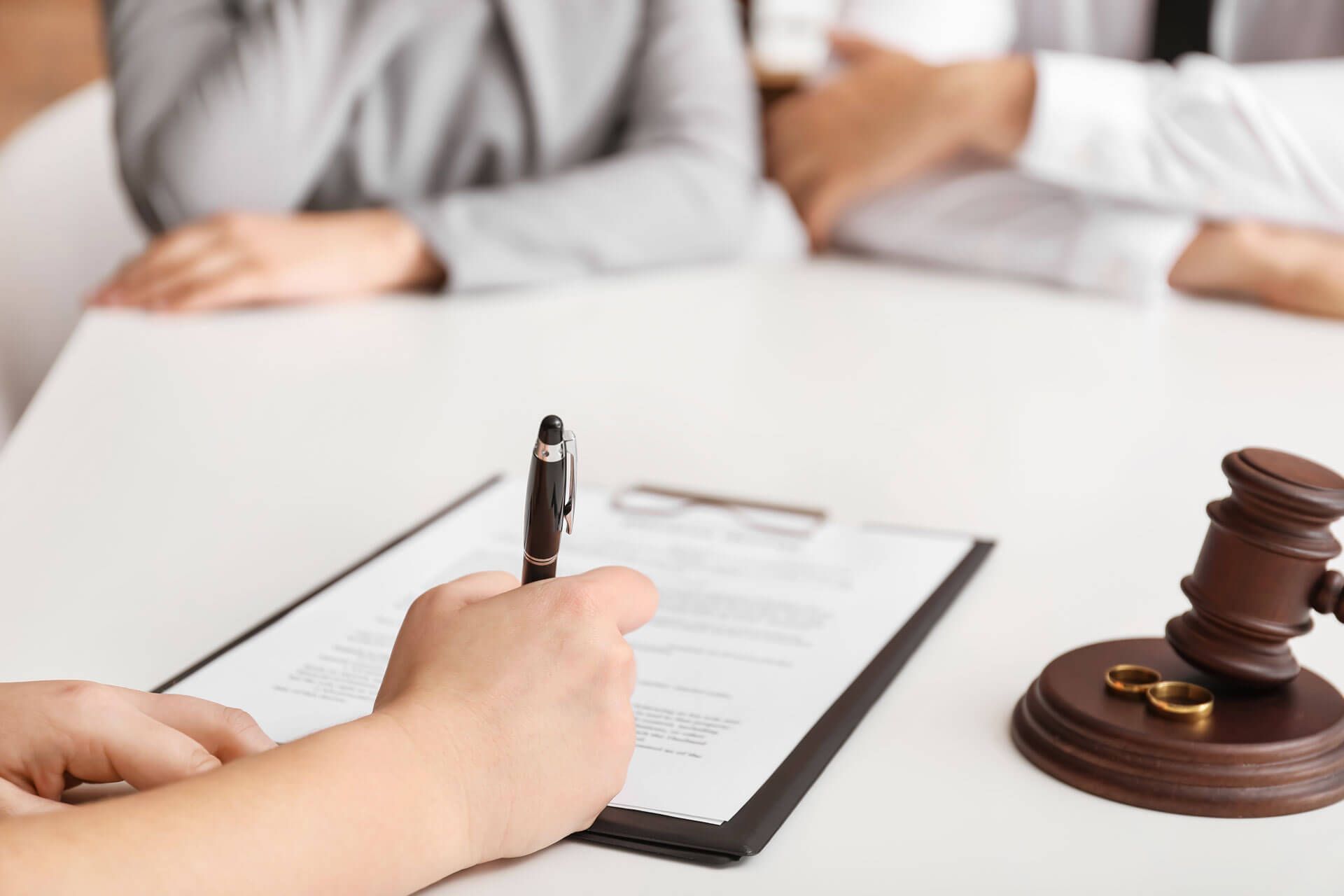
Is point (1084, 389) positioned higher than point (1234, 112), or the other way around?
point (1234, 112)

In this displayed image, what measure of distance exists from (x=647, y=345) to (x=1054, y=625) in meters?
0.49

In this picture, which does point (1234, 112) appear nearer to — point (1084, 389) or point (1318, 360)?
point (1318, 360)

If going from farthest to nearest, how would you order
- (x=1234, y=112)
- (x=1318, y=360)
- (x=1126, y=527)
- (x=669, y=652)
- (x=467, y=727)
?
(x=1234, y=112)
(x=1318, y=360)
(x=1126, y=527)
(x=669, y=652)
(x=467, y=727)

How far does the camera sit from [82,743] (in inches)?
14.9

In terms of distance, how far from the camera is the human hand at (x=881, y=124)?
3.83 ft

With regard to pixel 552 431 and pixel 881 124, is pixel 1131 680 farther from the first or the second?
pixel 881 124

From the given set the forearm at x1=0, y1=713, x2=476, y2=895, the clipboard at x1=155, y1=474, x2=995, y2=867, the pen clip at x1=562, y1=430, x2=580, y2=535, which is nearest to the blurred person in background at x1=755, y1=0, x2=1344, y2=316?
the clipboard at x1=155, y1=474, x2=995, y2=867

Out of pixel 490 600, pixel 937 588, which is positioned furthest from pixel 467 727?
pixel 937 588

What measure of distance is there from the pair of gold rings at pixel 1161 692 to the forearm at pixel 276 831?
23 cm

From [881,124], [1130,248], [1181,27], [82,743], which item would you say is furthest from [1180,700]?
[1181,27]

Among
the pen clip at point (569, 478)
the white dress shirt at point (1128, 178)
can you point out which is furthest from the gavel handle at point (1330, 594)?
the white dress shirt at point (1128, 178)

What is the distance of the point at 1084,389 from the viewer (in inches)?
34.8

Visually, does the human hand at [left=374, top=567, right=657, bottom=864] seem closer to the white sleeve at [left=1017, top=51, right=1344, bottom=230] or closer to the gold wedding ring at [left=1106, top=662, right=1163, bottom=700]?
the gold wedding ring at [left=1106, top=662, right=1163, bottom=700]

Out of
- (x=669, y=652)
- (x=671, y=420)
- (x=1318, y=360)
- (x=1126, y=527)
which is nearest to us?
(x=669, y=652)
